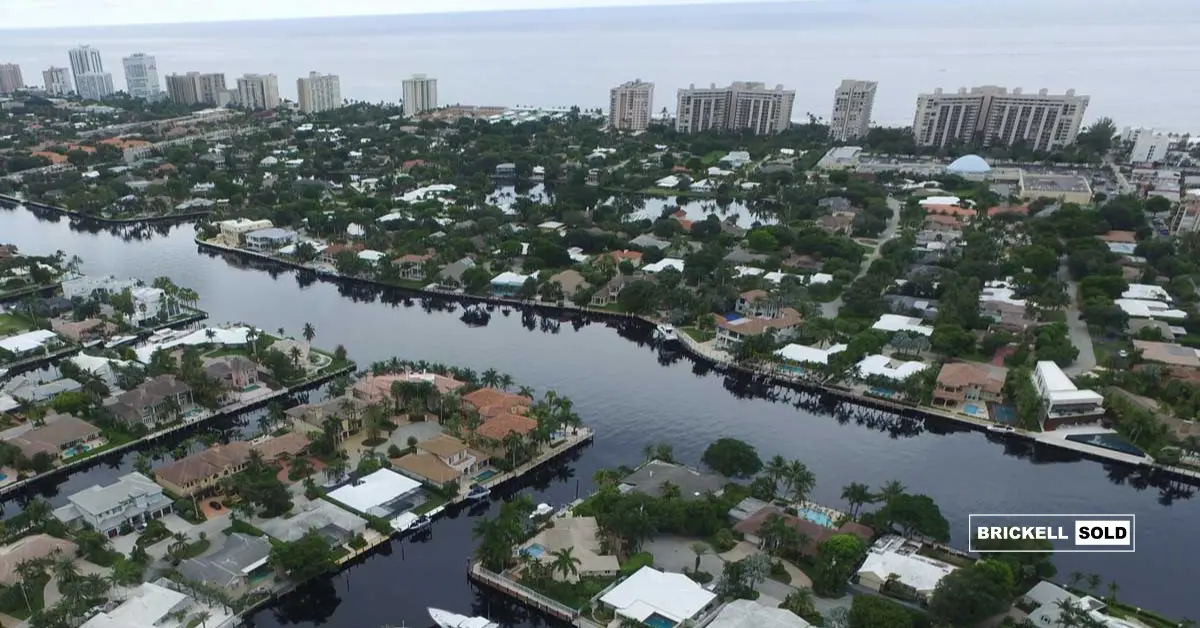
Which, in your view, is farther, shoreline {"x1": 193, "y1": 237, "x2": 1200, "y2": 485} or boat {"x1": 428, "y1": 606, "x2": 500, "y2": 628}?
shoreline {"x1": 193, "y1": 237, "x2": 1200, "y2": 485}

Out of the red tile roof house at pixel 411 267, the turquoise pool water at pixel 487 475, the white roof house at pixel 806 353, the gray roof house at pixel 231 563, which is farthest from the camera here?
the red tile roof house at pixel 411 267

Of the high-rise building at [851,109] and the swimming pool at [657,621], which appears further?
the high-rise building at [851,109]

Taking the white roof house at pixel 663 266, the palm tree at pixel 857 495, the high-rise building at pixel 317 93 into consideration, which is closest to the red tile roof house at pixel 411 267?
the white roof house at pixel 663 266

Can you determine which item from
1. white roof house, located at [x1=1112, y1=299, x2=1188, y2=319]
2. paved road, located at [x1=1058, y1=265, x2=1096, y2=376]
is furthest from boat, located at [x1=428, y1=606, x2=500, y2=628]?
white roof house, located at [x1=1112, y1=299, x2=1188, y2=319]

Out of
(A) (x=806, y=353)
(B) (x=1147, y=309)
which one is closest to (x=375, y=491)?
(A) (x=806, y=353)

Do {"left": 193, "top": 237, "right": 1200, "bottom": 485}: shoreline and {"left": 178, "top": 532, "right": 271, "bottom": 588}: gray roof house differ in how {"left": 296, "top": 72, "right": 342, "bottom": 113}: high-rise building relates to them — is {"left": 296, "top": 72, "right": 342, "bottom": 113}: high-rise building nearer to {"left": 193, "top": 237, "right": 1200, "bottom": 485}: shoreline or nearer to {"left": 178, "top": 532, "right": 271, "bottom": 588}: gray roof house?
{"left": 193, "top": 237, "right": 1200, "bottom": 485}: shoreline

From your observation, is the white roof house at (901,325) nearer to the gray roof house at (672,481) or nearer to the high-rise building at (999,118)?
the gray roof house at (672,481)

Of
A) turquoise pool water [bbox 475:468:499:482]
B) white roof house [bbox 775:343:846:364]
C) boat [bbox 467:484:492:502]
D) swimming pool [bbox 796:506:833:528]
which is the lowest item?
boat [bbox 467:484:492:502]
